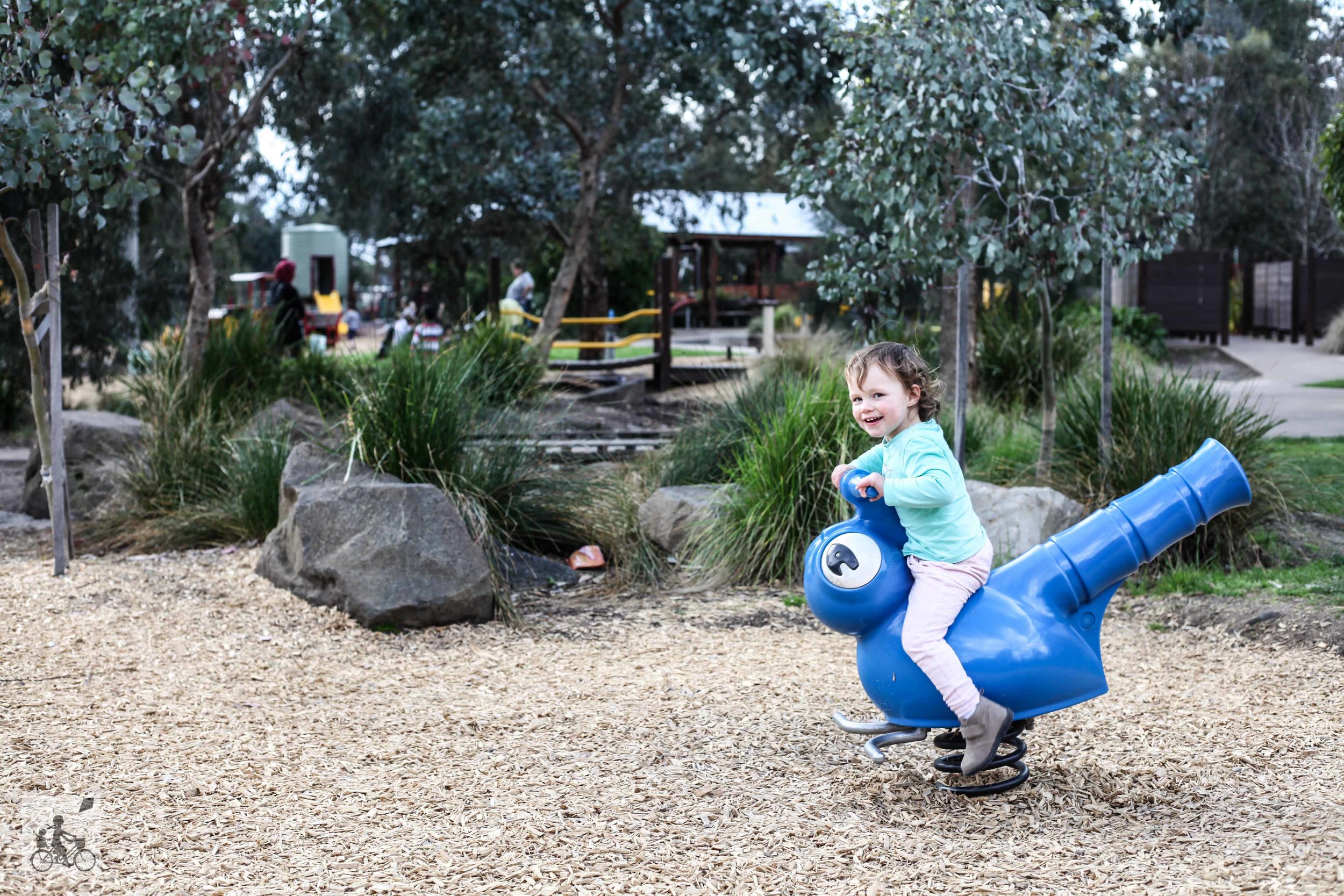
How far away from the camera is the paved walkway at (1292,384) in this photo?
10039 millimetres

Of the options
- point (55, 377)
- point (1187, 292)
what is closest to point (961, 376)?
point (55, 377)

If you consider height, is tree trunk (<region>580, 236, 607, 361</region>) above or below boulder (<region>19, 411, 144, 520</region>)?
above

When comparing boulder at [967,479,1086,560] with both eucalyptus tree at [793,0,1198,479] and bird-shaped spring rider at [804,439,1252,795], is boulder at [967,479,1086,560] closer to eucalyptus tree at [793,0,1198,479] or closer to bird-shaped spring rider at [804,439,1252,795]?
eucalyptus tree at [793,0,1198,479]

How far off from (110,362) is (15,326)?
5.06 ft

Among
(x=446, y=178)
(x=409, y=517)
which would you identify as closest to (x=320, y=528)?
(x=409, y=517)

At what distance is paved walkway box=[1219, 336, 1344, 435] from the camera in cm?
1004

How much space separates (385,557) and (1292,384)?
1215 centimetres

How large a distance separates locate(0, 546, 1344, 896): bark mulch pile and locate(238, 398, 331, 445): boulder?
1.83m

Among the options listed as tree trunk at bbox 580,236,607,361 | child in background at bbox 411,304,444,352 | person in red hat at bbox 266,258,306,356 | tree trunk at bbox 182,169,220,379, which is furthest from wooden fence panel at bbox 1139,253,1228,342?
tree trunk at bbox 182,169,220,379

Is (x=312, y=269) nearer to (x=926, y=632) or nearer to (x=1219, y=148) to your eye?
(x=1219, y=148)

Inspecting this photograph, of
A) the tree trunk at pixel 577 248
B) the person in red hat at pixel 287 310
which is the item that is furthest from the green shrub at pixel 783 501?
the tree trunk at pixel 577 248

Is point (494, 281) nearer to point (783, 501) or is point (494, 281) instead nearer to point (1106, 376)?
point (783, 501)

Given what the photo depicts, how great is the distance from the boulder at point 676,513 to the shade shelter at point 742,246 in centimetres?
2182

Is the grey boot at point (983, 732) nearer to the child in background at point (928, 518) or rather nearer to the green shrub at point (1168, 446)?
the child in background at point (928, 518)
